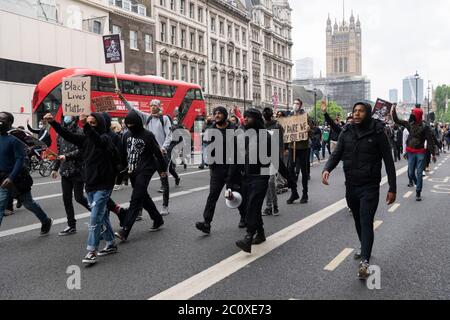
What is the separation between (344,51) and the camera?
16950 cm

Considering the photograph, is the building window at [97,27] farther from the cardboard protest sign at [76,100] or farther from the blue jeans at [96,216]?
the blue jeans at [96,216]

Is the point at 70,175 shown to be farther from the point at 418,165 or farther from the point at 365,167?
the point at 418,165

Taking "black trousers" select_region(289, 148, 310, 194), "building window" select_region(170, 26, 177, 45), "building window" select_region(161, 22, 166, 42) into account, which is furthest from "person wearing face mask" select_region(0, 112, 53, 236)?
"building window" select_region(170, 26, 177, 45)

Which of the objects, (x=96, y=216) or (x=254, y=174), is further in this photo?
(x=254, y=174)

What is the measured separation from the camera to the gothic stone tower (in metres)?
166

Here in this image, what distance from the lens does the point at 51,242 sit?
21.1 feet

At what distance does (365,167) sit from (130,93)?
2112 cm

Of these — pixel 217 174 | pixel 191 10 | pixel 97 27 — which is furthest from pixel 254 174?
pixel 191 10

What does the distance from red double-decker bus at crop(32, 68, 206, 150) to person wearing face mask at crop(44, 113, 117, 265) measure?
10105 mm

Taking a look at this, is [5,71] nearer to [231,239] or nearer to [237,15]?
[231,239]

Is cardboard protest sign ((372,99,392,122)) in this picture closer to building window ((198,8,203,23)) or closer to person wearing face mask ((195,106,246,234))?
person wearing face mask ((195,106,246,234))

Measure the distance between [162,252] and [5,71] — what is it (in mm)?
24402

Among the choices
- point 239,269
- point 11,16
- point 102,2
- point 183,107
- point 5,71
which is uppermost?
point 102,2
